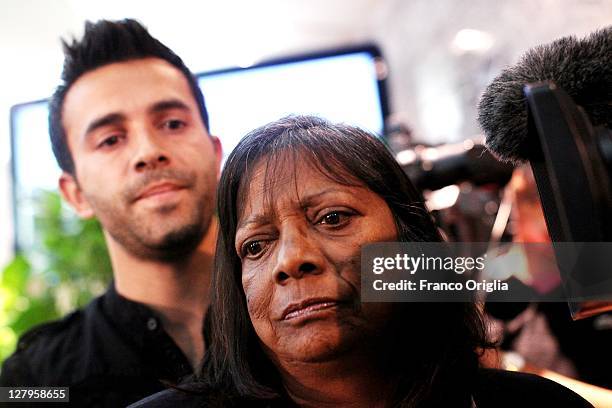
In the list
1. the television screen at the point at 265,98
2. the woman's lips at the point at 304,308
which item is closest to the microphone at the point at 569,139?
the woman's lips at the point at 304,308

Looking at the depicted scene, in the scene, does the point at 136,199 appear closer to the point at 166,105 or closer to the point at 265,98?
the point at 166,105

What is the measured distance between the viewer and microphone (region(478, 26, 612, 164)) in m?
0.56

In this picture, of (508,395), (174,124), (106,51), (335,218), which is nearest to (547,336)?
(508,395)

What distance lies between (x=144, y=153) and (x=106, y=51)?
17 cm

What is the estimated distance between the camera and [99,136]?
2.84ft

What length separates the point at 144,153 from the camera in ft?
2.69

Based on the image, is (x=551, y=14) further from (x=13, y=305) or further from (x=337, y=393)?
(x=13, y=305)

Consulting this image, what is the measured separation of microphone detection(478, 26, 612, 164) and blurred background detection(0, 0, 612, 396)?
0.66 feet

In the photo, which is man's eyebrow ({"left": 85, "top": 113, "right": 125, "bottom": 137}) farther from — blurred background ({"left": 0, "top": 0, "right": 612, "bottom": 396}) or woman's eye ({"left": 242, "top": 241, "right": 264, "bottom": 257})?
woman's eye ({"left": 242, "top": 241, "right": 264, "bottom": 257})

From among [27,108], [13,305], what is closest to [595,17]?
[27,108]

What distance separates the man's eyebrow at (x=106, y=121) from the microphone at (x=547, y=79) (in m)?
0.48

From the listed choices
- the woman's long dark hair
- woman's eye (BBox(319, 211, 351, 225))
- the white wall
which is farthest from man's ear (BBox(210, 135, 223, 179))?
woman's eye (BBox(319, 211, 351, 225))

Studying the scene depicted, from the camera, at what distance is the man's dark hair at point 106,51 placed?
0.88 m

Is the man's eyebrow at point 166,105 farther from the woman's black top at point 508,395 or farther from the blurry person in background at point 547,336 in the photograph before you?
the blurry person in background at point 547,336
